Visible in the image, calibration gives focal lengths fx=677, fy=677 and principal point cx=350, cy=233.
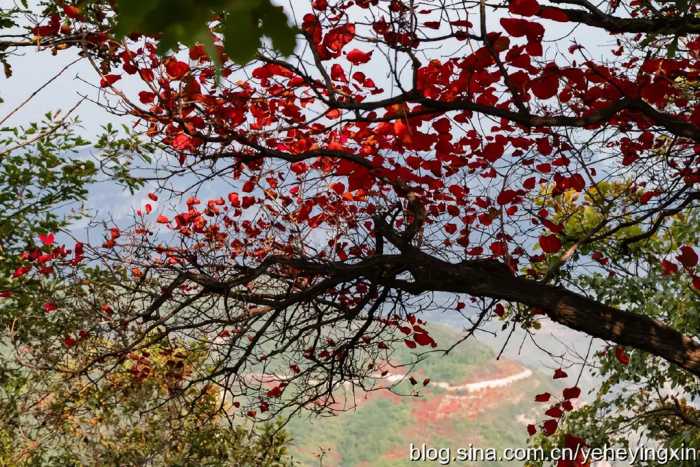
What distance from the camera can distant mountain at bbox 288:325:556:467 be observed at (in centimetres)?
4491

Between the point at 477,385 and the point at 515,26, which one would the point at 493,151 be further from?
the point at 477,385

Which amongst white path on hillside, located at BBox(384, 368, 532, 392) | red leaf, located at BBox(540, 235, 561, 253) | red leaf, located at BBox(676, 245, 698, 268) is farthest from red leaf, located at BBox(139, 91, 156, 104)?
white path on hillside, located at BBox(384, 368, 532, 392)

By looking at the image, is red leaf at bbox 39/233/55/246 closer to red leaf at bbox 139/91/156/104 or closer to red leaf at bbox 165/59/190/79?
red leaf at bbox 139/91/156/104

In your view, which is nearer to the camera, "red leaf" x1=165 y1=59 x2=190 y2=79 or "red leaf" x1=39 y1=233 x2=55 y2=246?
"red leaf" x1=165 y1=59 x2=190 y2=79

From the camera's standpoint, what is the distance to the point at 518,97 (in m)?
3.49

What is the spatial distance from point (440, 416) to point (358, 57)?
1978 inches

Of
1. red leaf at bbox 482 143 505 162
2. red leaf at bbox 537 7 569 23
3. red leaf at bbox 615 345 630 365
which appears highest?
red leaf at bbox 482 143 505 162

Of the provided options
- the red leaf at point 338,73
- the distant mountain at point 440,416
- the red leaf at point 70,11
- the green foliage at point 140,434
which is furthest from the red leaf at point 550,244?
the distant mountain at point 440,416

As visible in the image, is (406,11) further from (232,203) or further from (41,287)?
(41,287)

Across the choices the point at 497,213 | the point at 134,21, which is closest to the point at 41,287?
the point at 497,213

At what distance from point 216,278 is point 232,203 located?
8.23ft

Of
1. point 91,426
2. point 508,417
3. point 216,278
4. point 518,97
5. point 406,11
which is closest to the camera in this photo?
point 518,97

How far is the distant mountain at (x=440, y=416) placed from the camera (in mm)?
44906

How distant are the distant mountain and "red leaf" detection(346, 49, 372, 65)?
115 feet
